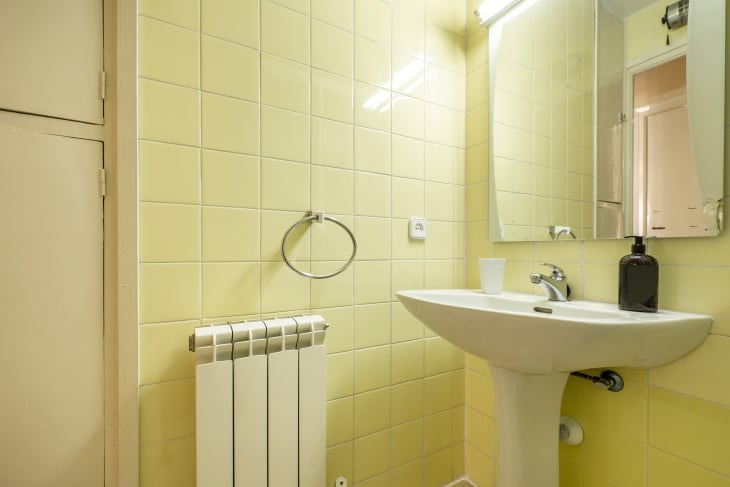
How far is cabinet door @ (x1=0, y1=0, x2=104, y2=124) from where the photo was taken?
2.31 ft

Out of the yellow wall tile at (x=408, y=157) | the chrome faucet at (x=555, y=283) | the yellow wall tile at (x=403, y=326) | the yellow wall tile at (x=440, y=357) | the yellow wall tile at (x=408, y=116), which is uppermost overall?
the yellow wall tile at (x=408, y=116)

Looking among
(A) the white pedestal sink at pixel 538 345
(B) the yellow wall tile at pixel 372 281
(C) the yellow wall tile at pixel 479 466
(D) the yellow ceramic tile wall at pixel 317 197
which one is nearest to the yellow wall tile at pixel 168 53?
(D) the yellow ceramic tile wall at pixel 317 197

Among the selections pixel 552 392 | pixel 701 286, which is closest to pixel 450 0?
pixel 701 286

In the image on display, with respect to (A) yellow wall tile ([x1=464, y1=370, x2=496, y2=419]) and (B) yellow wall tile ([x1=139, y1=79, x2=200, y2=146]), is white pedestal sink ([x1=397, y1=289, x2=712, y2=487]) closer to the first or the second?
(A) yellow wall tile ([x1=464, y1=370, x2=496, y2=419])

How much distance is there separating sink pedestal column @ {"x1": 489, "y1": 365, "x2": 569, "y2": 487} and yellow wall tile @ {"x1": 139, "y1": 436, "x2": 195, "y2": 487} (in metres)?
0.87

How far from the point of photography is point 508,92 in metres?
1.22

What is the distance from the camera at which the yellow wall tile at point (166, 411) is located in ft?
2.66

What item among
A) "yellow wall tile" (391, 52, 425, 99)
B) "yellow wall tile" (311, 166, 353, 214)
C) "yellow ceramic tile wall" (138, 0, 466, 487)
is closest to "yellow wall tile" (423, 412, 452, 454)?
"yellow ceramic tile wall" (138, 0, 466, 487)

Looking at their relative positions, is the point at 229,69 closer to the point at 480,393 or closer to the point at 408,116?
the point at 408,116

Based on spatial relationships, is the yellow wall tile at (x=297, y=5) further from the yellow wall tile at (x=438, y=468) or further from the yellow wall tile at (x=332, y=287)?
the yellow wall tile at (x=438, y=468)

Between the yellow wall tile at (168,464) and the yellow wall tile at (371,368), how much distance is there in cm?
50

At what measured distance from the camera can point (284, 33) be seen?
3.22 feet

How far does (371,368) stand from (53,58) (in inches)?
47.2

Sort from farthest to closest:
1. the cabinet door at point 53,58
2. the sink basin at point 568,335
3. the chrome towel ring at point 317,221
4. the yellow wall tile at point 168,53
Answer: the chrome towel ring at point 317,221 < the yellow wall tile at point 168,53 < the cabinet door at point 53,58 < the sink basin at point 568,335
